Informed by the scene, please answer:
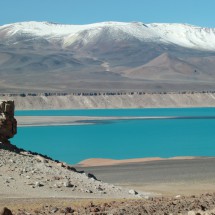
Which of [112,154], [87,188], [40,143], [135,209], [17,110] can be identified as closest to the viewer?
[135,209]

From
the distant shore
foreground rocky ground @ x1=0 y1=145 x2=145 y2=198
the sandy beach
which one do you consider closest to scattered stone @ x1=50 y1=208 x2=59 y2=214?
foreground rocky ground @ x1=0 y1=145 x2=145 y2=198

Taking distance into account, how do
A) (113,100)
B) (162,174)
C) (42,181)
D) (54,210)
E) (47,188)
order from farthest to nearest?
(113,100) < (162,174) < (42,181) < (47,188) < (54,210)

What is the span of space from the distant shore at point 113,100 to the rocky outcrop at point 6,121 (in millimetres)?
119146

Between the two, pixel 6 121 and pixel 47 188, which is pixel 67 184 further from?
pixel 6 121

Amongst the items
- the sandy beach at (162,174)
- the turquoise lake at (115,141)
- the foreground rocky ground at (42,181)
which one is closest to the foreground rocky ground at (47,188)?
the foreground rocky ground at (42,181)

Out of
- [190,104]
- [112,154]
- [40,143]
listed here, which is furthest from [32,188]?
[190,104]

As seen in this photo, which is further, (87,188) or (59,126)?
(59,126)

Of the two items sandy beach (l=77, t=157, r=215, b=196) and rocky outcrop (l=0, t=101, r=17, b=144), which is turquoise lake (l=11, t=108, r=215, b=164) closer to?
sandy beach (l=77, t=157, r=215, b=196)

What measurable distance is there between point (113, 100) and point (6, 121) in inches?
5487

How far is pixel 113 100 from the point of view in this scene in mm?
161750

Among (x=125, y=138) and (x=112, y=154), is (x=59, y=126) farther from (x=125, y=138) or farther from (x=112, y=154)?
(x=112, y=154)

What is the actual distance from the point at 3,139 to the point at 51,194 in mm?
4684

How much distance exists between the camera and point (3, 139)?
22766 millimetres

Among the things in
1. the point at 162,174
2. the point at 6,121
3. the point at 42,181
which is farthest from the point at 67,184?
the point at 162,174
